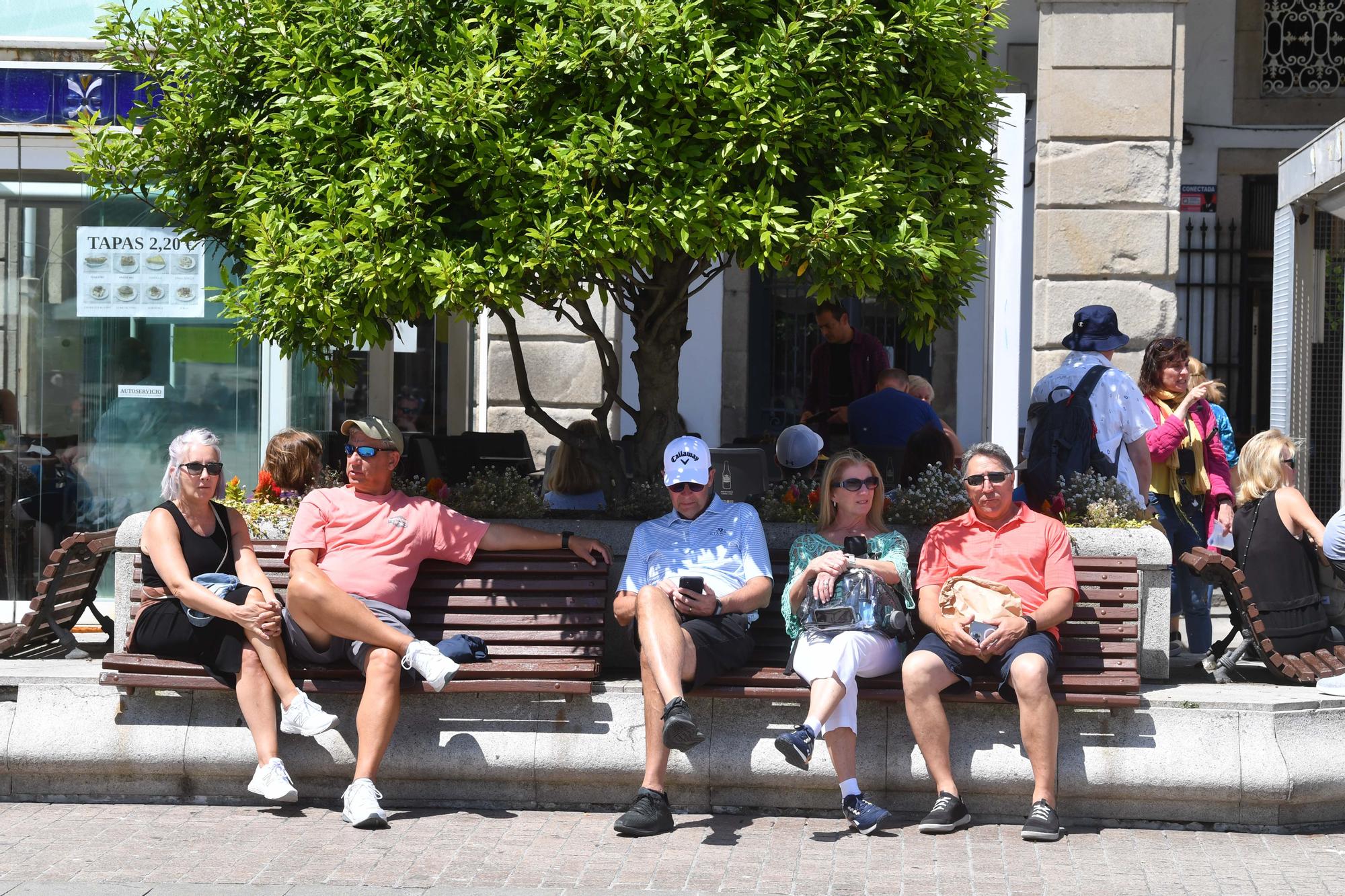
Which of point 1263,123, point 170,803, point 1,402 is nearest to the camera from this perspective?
point 170,803

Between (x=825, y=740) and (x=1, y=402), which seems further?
(x=1, y=402)

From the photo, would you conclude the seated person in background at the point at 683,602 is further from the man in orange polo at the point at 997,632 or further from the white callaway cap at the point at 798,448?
the white callaway cap at the point at 798,448

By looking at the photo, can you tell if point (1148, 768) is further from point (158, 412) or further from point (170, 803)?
point (158, 412)

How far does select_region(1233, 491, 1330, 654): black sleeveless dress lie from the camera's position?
23.5 feet

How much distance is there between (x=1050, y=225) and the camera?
1077cm

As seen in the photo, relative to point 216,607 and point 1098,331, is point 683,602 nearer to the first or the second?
point 216,607

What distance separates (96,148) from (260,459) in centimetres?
351

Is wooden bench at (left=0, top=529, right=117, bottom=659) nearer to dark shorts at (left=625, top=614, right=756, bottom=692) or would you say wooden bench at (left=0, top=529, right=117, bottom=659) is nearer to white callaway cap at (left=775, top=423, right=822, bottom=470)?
dark shorts at (left=625, top=614, right=756, bottom=692)

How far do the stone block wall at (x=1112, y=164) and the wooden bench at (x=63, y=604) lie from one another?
629 cm

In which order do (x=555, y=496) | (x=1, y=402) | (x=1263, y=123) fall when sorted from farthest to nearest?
(x=1263, y=123) → (x=1, y=402) → (x=555, y=496)

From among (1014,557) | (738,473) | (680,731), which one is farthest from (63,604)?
(1014,557)

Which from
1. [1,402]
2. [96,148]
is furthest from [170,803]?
[1,402]

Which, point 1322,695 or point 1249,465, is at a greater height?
point 1249,465

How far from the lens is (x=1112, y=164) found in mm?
10742
